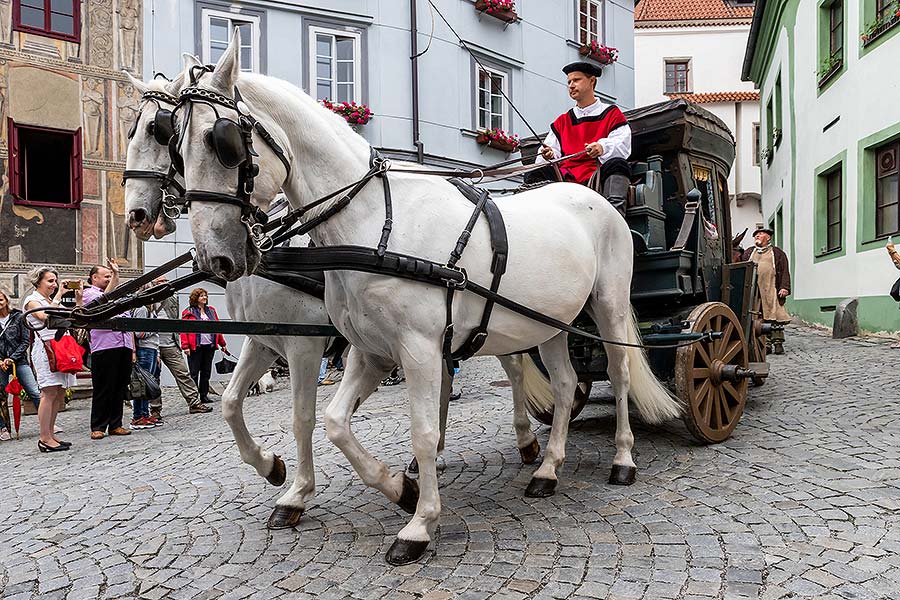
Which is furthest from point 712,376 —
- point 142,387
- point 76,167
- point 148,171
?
point 76,167

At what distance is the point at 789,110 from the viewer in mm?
16078

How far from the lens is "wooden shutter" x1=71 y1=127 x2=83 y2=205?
37.7 ft

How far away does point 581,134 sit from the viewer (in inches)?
195

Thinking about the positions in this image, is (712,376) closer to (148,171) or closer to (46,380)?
(148,171)

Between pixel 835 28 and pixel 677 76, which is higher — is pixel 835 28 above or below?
below

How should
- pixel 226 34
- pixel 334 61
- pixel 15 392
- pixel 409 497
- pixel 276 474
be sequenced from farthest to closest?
pixel 334 61, pixel 226 34, pixel 15 392, pixel 276 474, pixel 409 497

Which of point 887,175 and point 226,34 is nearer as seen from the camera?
point 887,175

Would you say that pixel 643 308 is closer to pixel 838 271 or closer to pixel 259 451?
pixel 259 451

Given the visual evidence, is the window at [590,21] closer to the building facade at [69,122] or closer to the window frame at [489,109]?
the window frame at [489,109]

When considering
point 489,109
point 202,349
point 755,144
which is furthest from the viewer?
point 755,144

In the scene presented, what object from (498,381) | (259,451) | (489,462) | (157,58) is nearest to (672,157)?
(489,462)

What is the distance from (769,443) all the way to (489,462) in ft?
6.28

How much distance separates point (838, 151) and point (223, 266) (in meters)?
12.5

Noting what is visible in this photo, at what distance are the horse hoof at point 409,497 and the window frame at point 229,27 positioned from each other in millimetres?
10086
